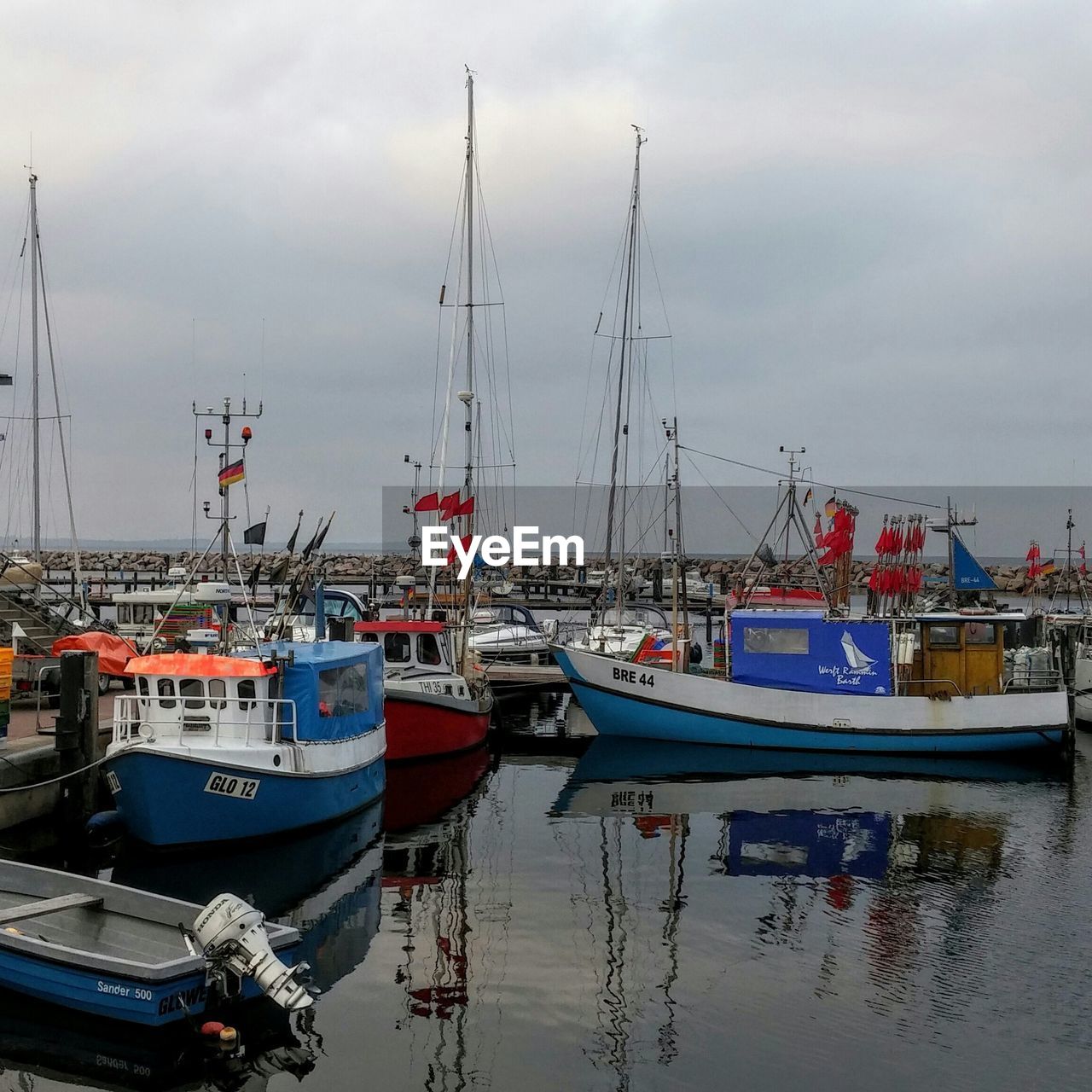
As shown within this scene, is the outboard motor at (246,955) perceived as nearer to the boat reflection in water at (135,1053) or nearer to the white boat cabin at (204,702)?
the boat reflection in water at (135,1053)

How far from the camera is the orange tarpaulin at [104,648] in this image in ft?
76.2

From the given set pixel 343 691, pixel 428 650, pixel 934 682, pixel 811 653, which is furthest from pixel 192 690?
pixel 934 682

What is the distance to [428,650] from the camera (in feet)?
83.9

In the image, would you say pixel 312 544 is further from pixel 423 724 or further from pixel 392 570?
pixel 392 570

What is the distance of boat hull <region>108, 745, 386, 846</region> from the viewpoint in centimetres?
1542

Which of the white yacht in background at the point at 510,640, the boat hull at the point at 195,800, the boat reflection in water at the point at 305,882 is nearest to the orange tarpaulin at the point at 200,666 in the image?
the boat hull at the point at 195,800

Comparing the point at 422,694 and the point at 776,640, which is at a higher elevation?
the point at 776,640

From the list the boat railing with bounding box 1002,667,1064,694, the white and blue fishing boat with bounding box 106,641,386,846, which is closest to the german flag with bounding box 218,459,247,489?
the white and blue fishing boat with bounding box 106,641,386,846

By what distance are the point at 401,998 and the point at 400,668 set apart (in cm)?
1411

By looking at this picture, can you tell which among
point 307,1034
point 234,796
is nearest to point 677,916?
point 307,1034

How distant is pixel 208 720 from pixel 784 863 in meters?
9.65

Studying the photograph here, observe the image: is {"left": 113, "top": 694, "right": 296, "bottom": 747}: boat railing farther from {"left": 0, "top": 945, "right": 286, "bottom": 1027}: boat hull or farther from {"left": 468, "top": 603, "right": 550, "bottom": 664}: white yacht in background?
{"left": 468, "top": 603, "right": 550, "bottom": 664}: white yacht in background

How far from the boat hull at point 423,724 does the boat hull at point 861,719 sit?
5256mm

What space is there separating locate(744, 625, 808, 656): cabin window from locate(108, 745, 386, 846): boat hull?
511 inches
